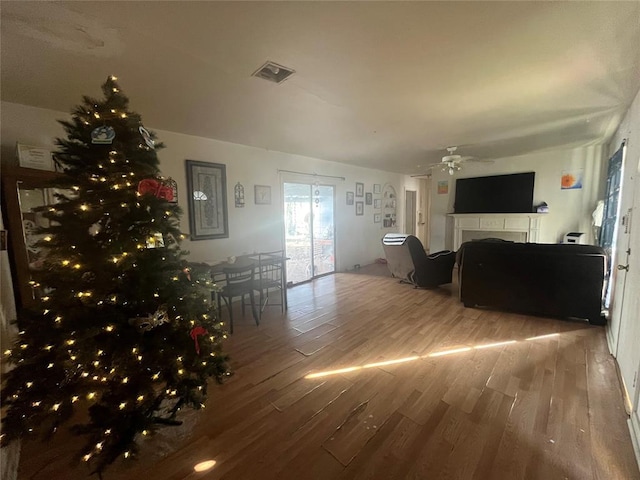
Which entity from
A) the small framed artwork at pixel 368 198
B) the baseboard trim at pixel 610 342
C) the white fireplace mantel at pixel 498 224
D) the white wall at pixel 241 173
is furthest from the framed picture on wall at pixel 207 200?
the white fireplace mantel at pixel 498 224

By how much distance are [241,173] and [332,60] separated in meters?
2.50

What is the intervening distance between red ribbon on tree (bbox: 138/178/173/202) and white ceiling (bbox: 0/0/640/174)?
2.75ft

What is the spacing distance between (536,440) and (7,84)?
4.30m

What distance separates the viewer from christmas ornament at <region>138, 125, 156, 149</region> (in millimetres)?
1398

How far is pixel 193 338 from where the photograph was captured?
55.2 inches

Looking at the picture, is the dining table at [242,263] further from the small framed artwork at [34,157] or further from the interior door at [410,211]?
the interior door at [410,211]

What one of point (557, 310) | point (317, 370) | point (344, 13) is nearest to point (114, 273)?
point (317, 370)

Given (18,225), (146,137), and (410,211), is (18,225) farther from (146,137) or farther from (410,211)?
(410,211)

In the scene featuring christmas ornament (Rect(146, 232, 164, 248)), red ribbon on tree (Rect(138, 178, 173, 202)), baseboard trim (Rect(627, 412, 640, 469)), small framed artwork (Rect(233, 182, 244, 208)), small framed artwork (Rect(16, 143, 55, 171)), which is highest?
small framed artwork (Rect(16, 143, 55, 171))

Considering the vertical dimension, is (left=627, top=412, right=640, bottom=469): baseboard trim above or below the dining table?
below

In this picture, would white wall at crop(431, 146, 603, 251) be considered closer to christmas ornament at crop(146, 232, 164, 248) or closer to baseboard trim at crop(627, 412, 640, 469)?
baseboard trim at crop(627, 412, 640, 469)

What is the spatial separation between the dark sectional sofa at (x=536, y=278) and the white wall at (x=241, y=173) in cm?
281

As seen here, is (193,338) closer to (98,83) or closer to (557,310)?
(98,83)

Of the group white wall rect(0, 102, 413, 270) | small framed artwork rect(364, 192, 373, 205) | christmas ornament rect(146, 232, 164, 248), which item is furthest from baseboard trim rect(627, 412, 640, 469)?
small framed artwork rect(364, 192, 373, 205)
